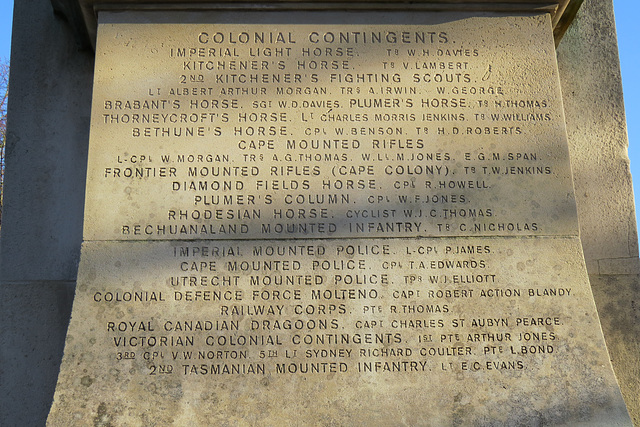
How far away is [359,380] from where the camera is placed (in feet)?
15.7

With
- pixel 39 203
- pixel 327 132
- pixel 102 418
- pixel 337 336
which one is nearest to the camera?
pixel 102 418

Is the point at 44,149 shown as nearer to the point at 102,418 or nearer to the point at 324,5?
the point at 102,418

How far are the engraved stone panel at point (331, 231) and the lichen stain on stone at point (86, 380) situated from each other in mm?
27

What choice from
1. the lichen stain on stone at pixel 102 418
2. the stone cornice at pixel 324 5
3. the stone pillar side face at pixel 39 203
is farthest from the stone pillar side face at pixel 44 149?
the lichen stain on stone at pixel 102 418

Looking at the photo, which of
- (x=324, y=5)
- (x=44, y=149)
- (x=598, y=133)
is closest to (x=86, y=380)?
(x=44, y=149)

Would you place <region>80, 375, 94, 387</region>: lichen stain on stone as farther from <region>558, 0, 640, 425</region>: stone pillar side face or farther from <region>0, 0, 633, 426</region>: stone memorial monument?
<region>558, 0, 640, 425</region>: stone pillar side face

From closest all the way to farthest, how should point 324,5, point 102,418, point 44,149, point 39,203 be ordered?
point 102,418
point 324,5
point 39,203
point 44,149

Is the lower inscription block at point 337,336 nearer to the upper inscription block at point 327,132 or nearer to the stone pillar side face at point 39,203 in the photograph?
the upper inscription block at point 327,132

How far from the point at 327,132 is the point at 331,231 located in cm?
83

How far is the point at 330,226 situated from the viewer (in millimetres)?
5094

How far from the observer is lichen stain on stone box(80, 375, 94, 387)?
15.4 ft

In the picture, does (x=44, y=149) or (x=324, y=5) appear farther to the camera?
(x=44, y=149)

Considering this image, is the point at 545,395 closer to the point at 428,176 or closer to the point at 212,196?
the point at 428,176

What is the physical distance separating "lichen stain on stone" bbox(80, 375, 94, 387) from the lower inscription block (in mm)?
16
